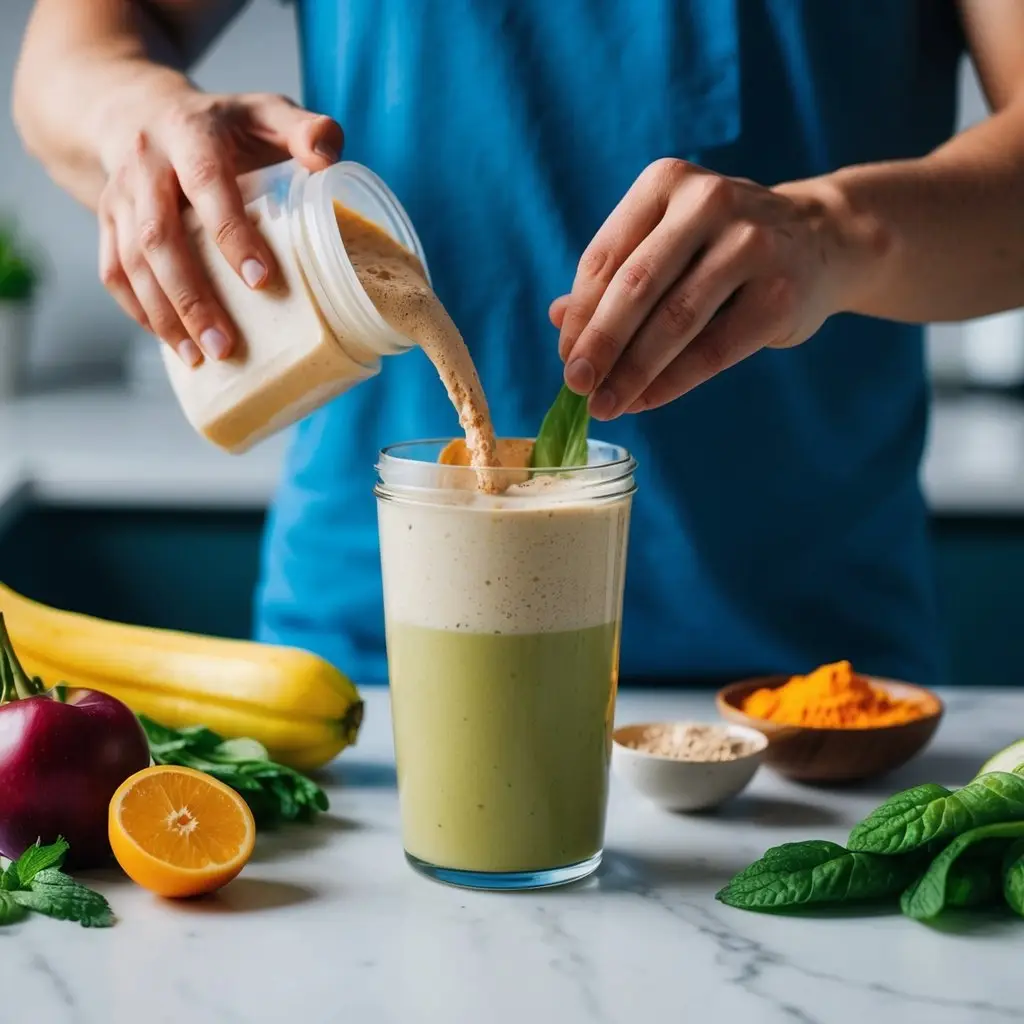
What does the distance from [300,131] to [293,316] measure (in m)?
0.20

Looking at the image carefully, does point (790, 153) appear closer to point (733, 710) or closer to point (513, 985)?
point (733, 710)

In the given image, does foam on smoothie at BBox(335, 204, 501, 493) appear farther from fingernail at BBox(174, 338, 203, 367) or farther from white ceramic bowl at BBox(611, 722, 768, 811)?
white ceramic bowl at BBox(611, 722, 768, 811)

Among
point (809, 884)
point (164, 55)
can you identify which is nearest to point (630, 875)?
point (809, 884)

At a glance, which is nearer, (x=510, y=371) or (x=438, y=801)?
(x=438, y=801)

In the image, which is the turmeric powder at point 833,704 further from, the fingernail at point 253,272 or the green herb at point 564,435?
the fingernail at point 253,272

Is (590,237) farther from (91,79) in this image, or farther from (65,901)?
(65,901)

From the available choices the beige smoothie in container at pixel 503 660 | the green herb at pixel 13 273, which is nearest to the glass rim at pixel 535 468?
the beige smoothie in container at pixel 503 660

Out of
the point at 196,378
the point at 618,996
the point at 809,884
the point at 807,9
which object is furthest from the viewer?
the point at 807,9

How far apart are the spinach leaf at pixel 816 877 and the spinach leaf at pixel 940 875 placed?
17mm

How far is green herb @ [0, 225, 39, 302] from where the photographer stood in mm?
2852

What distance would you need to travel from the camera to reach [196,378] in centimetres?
105

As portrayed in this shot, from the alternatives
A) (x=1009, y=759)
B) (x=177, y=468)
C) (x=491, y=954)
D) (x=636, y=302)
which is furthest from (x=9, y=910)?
(x=177, y=468)

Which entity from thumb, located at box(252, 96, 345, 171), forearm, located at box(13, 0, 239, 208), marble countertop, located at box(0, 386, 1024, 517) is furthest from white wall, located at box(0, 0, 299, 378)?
thumb, located at box(252, 96, 345, 171)

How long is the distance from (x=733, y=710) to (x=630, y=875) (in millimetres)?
220
